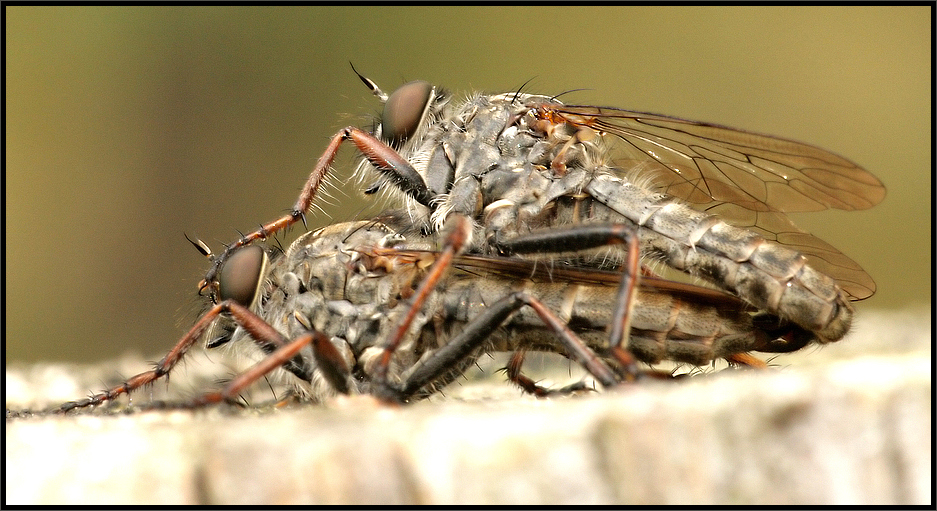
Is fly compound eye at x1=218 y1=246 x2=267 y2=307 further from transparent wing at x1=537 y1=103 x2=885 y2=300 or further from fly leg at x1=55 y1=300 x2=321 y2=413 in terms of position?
transparent wing at x1=537 y1=103 x2=885 y2=300

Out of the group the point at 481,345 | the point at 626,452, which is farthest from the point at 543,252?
the point at 626,452

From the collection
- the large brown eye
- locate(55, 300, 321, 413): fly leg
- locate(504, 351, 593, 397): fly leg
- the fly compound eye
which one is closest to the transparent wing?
the large brown eye

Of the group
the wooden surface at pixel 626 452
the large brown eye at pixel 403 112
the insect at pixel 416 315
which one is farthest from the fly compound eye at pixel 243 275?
the wooden surface at pixel 626 452

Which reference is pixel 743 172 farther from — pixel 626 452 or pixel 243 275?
pixel 626 452

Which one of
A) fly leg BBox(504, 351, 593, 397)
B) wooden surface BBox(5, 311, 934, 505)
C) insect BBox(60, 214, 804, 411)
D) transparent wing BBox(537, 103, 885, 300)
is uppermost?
transparent wing BBox(537, 103, 885, 300)

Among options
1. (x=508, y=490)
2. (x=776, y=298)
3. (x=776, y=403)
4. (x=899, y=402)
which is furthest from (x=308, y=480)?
(x=776, y=298)

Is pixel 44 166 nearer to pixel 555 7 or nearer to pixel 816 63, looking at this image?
pixel 555 7

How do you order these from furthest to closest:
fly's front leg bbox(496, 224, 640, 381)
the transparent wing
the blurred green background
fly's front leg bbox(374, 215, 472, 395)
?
the blurred green background < the transparent wing < fly's front leg bbox(374, 215, 472, 395) < fly's front leg bbox(496, 224, 640, 381)
